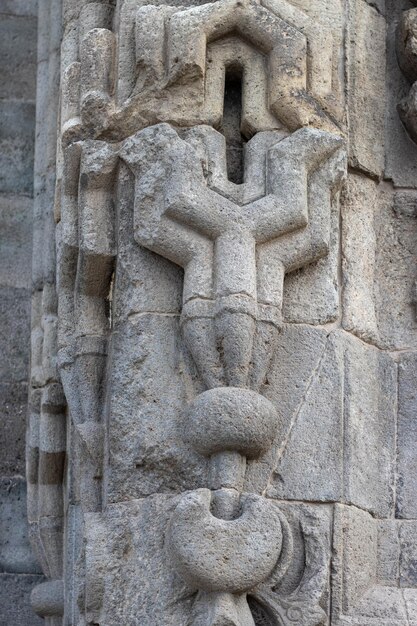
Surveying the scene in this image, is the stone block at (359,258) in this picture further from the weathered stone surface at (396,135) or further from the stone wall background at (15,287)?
the stone wall background at (15,287)

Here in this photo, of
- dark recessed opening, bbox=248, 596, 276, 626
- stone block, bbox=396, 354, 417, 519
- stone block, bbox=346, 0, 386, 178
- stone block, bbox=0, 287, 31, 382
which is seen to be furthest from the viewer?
stone block, bbox=0, 287, 31, 382

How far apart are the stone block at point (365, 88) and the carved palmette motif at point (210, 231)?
10cm

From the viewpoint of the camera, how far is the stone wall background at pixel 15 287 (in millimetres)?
5457

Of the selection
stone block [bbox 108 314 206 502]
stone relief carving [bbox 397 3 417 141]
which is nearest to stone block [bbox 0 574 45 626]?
stone block [bbox 108 314 206 502]

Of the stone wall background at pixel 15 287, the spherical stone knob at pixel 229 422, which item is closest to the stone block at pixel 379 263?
the spherical stone knob at pixel 229 422

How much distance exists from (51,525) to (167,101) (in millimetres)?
1311

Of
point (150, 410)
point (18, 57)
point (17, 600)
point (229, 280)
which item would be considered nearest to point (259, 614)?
point (150, 410)

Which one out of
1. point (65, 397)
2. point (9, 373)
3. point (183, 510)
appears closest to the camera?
point (183, 510)

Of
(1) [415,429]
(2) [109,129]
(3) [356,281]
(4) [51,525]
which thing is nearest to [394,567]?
(1) [415,429]

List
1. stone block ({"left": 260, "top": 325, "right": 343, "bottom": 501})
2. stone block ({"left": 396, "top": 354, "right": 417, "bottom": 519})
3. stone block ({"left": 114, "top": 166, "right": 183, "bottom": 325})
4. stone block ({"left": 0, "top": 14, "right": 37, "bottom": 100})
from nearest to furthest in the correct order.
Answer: stone block ({"left": 260, "top": 325, "right": 343, "bottom": 501}), stone block ({"left": 114, "top": 166, "right": 183, "bottom": 325}), stone block ({"left": 396, "top": 354, "right": 417, "bottom": 519}), stone block ({"left": 0, "top": 14, "right": 37, "bottom": 100})

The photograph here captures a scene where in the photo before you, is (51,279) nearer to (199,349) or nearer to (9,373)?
(9,373)

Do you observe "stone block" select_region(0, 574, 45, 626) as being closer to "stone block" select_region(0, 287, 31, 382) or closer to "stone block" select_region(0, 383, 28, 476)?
"stone block" select_region(0, 383, 28, 476)

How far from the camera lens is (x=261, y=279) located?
4520 millimetres

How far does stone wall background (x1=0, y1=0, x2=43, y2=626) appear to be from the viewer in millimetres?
5457
